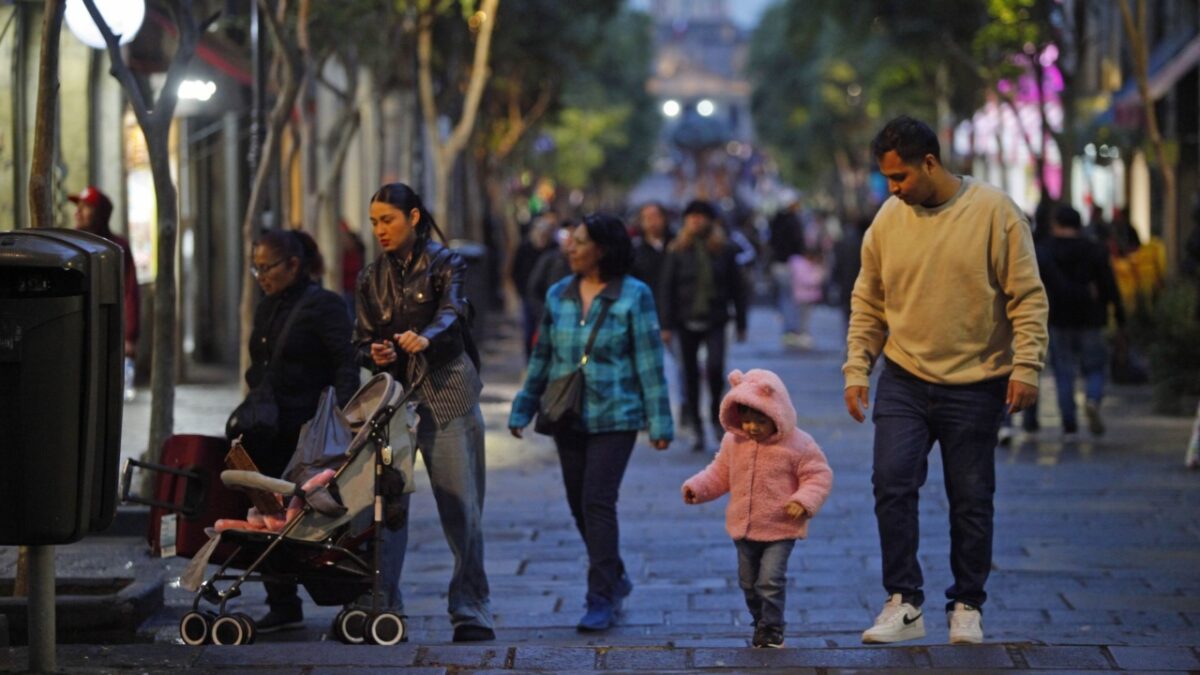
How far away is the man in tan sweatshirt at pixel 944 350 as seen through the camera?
6.95 m

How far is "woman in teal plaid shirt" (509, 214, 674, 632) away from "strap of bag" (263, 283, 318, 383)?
90 centimetres

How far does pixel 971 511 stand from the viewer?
7109 mm

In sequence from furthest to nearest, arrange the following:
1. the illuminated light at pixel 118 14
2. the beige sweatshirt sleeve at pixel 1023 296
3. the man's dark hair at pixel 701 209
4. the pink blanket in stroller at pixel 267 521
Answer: the man's dark hair at pixel 701 209 < the illuminated light at pixel 118 14 < the pink blanket in stroller at pixel 267 521 < the beige sweatshirt sleeve at pixel 1023 296

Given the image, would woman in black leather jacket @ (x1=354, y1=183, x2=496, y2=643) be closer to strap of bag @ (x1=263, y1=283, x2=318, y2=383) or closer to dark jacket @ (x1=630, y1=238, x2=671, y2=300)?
strap of bag @ (x1=263, y1=283, x2=318, y2=383)

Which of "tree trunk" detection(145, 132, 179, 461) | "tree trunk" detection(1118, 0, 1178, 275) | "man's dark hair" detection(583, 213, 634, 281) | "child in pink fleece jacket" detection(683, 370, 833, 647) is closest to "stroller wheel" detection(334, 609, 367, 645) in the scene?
"child in pink fleece jacket" detection(683, 370, 833, 647)

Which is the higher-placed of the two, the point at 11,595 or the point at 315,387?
the point at 315,387

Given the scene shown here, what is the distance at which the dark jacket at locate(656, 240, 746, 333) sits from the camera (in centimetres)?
1504

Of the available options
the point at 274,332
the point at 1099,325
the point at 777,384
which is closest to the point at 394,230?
the point at 274,332

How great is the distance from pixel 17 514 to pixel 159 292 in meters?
4.10

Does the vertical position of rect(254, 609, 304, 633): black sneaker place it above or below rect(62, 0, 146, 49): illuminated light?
below

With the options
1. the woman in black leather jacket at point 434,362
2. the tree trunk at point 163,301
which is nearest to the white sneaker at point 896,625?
the woman in black leather jacket at point 434,362

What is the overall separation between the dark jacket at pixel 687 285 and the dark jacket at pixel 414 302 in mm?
7099

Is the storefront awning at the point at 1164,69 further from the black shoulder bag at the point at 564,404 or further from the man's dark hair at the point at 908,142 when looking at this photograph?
the man's dark hair at the point at 908,142

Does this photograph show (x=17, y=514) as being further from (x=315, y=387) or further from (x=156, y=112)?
(x=156, y=112)
